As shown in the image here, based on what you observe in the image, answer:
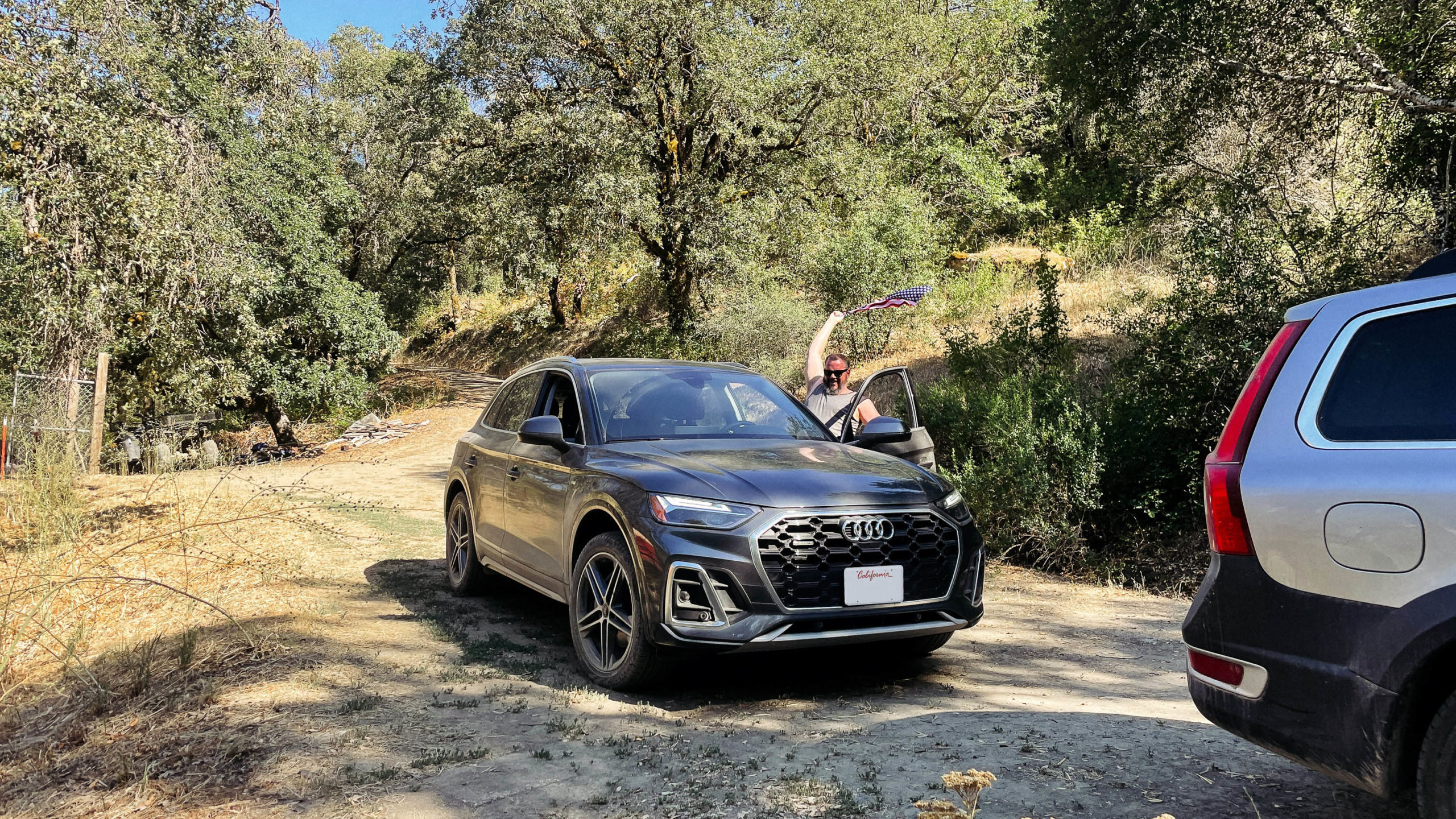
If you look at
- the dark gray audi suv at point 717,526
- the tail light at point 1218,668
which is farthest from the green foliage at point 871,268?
the tail light at point 1218,668

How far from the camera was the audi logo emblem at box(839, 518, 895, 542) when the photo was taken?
488 centimetres

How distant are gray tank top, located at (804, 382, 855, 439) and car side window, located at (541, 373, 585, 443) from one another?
2.53 meters

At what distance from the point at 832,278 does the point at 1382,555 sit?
57.6 ft

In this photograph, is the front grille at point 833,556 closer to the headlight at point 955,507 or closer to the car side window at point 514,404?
the headlight at point 955,507

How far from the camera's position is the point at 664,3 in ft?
69.9

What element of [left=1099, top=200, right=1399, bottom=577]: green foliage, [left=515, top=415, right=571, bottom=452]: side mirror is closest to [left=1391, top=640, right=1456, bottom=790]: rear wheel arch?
[left=515, top=415, right=571, bottom=452]: side mirror

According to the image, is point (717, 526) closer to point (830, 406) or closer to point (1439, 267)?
point (1439, 267)

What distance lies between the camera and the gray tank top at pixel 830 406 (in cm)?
859

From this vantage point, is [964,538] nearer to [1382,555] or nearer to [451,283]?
[1382,555]

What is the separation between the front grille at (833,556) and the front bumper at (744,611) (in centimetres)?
4

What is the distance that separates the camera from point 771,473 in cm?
514

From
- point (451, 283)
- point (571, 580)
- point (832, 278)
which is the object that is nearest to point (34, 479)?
point (571, 580)

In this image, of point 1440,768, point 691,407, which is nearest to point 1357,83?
point 691,407

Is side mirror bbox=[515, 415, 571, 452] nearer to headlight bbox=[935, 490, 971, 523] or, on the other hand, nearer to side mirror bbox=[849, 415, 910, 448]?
side mirror bbox=[849, 415, 910, 448]
